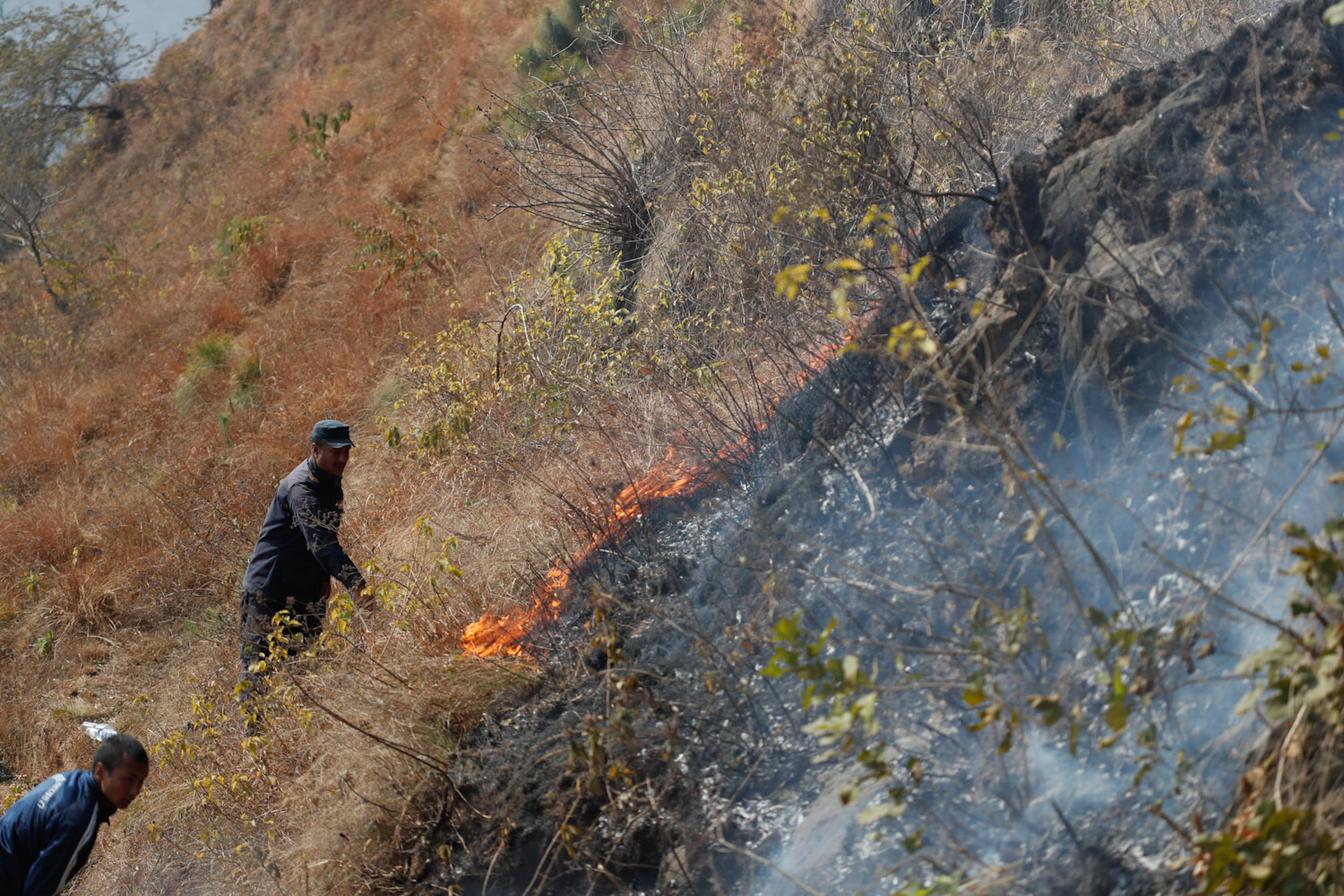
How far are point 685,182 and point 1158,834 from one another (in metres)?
5.99

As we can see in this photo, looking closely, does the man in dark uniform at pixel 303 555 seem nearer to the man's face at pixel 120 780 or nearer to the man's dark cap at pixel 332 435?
the man's dark cap at pixel 332 435

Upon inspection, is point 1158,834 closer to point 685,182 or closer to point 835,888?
point 835,888

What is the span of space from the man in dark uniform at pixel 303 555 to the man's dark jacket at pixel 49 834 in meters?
1.11

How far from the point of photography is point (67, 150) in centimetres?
1897

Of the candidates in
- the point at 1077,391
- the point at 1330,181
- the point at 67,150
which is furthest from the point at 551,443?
the point at 67,150

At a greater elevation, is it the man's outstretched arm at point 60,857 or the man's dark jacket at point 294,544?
the man's dark jacket at point 294,544

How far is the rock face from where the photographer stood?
8.04ft

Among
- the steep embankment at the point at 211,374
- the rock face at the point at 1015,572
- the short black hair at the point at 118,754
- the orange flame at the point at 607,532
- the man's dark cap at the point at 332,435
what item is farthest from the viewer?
the steep embankment at the point at 211,374

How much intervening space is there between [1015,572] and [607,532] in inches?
86.1

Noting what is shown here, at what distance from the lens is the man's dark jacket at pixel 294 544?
5.23 m

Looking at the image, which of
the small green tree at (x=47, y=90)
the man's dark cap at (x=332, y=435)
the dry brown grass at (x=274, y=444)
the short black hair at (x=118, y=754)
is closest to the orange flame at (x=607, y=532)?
the dry brown grass at (x=274, y=444)

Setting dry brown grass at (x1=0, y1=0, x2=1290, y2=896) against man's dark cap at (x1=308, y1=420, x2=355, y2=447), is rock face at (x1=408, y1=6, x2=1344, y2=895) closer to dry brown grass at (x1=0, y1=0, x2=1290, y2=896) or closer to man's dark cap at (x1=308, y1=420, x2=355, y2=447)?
dry brown grass at (x1=0, y1=0, x2=1290, y2=896)

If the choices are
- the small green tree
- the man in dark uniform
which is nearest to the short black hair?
the man in dark uniform

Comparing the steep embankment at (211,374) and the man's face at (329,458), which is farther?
the steep embankment at (211,374)
